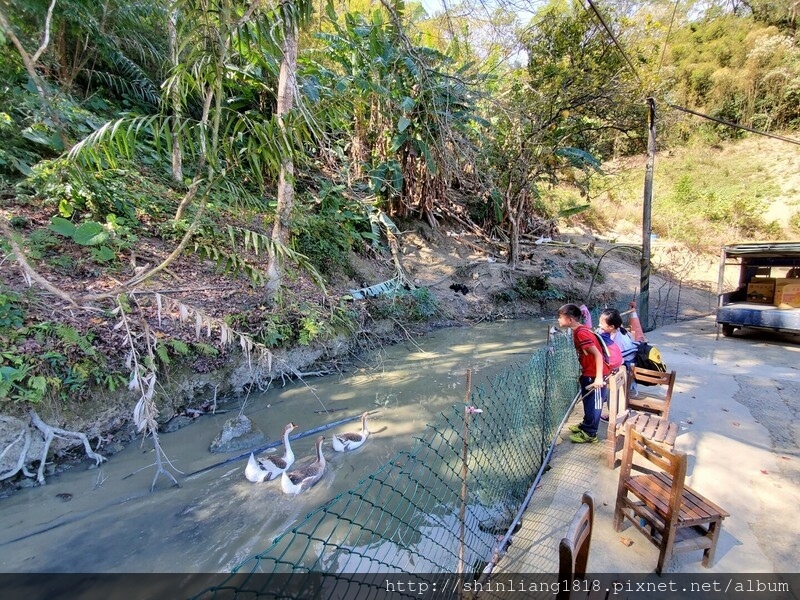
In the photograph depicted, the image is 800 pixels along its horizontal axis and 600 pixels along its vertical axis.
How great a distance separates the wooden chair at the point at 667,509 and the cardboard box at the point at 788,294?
895 centimetres

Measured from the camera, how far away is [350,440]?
4.59 metres

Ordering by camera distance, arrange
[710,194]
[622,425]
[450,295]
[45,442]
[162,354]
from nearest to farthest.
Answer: [622,425] → [45,442] → [162,354] → [450,295] → [710,194]

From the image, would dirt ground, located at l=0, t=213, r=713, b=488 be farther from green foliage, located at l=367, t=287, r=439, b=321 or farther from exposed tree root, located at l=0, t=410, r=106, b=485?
green foliage, located at l=367, t=287, r=439, b=321

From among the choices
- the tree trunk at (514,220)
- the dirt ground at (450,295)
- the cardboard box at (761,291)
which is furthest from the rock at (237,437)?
the cardboard box at (761,291)

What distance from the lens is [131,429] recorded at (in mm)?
4730

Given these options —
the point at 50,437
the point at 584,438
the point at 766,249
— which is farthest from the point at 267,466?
the point at 766,249

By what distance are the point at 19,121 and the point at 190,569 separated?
8486 millimetres

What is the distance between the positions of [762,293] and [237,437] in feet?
39.8

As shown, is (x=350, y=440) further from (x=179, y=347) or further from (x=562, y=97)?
(x=562, y=97)

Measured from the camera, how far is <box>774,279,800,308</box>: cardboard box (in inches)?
320

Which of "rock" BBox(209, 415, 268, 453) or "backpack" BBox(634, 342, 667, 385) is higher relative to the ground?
"backpack" BBox(634, 342, 667, 385)

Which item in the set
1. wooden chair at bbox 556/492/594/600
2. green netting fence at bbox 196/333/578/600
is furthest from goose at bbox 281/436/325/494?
wooden chair at bbox 556/492/594/600

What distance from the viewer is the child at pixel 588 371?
3.64 metres

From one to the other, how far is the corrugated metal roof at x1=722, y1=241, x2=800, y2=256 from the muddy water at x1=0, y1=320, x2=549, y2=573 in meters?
7.54
